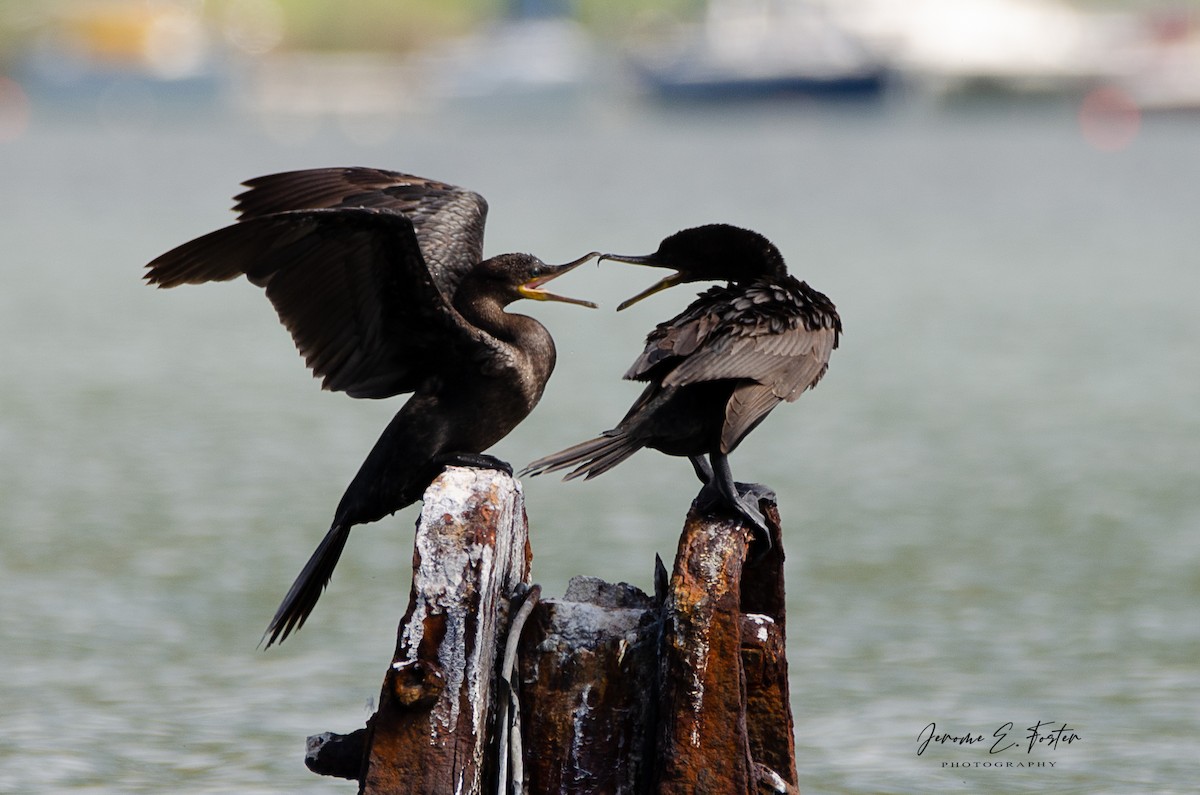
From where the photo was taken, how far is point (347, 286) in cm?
523

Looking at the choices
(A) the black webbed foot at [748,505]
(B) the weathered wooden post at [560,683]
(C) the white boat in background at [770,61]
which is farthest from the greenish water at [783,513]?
(C) the white boat in background at [770,61]

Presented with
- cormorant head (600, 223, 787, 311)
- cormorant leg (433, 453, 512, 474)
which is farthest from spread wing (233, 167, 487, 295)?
cormorant head (600, 223, 787, 311)

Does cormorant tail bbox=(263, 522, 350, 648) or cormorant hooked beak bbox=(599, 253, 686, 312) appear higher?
cormorant hooked beak bbox=(599, 253, 686, 312)

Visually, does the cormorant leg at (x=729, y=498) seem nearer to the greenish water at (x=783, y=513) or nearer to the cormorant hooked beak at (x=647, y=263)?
the cormorant hooked beak at (x=647, y=263)

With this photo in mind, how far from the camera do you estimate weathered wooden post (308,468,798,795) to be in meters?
4.24

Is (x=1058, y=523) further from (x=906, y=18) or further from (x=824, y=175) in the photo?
(x=906, y=18)

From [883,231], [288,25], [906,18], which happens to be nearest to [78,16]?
[288,25]

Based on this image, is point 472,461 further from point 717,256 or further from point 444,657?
point 444,657

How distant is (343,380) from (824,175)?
129 feet

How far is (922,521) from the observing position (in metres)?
9.38

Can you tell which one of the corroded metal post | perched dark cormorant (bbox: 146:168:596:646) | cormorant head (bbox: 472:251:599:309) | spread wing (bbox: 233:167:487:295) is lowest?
the corroded metal post

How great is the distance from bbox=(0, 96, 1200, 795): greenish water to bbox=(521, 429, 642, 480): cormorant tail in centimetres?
136

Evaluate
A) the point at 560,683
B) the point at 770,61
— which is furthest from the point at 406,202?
the point at 770,61

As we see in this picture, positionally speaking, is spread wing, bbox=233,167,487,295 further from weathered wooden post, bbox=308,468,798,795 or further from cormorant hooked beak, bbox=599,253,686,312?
weathered wooden post, bbox=308,468,798,795
